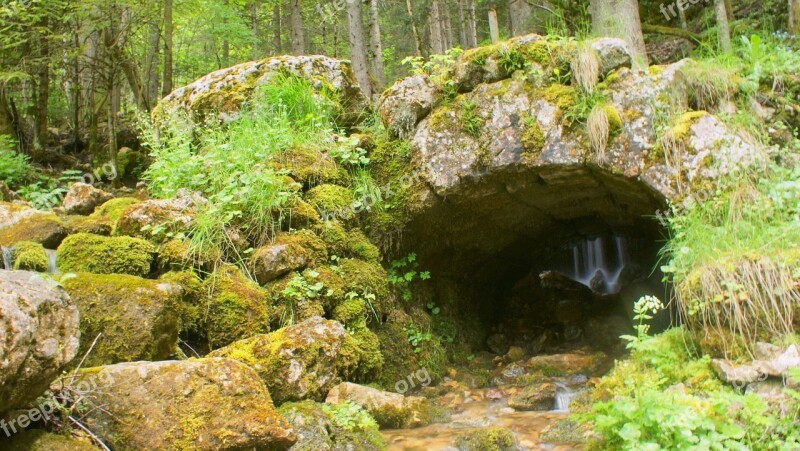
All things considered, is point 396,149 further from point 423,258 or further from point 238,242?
point 238,242

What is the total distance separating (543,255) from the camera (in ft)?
31.3

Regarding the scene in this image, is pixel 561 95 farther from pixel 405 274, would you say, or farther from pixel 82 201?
pixel 82 201

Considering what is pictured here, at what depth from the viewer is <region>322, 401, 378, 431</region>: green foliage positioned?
13.1 ft

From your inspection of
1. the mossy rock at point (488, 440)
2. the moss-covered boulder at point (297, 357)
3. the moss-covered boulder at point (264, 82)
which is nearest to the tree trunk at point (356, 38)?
the moss-covered boulder at point (264, 82)

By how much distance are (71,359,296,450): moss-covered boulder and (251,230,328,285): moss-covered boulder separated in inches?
71.1

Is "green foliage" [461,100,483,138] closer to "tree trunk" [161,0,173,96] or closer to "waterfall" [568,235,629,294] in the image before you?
"waterfall" [568,235,629,294]

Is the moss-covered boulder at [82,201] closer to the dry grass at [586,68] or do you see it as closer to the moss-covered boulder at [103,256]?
the moss-covered boulder at [103,256]

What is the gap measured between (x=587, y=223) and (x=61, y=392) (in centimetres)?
728

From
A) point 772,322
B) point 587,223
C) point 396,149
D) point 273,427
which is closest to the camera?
point 273,427

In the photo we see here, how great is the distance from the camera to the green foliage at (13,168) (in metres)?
8.62

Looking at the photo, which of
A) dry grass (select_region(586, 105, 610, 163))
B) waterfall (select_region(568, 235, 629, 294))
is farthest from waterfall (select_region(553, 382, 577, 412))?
waterfall (select_region(568, 235, 629, 294))

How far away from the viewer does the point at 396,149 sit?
6.40m

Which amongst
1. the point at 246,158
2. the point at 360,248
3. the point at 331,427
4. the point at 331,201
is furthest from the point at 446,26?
the point at 331,427

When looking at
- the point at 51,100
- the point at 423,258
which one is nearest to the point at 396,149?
the point at 423,258
